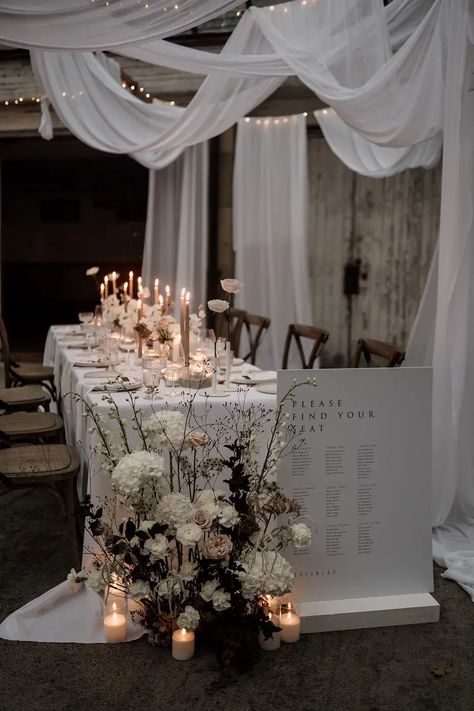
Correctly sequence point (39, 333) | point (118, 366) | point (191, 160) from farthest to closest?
point (39, 333) → point (191, 160) → point (118, 366)

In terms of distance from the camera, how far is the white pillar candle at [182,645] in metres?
2.46

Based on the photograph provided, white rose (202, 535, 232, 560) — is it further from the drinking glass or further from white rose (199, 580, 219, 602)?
the drinking glass

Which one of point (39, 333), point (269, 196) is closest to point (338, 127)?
point (269, 196)

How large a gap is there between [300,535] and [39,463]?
1.23 metres

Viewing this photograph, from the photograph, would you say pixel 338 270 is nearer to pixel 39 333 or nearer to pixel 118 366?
pixel 118 366

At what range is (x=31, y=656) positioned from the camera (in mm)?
2498

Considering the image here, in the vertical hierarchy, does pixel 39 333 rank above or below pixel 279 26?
below

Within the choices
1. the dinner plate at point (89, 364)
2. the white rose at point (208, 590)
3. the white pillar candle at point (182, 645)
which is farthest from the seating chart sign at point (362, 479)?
the dinner plate at point (89, 364)

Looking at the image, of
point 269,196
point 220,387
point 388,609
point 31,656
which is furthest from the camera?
point 269,196

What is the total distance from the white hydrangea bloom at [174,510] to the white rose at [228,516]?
11 cm

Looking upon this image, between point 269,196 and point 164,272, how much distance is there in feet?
4.82

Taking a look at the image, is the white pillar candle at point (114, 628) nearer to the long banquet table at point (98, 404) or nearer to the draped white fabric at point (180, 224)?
the long banquet table at point (98, 404)

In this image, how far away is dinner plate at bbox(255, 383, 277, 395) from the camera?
127 inches

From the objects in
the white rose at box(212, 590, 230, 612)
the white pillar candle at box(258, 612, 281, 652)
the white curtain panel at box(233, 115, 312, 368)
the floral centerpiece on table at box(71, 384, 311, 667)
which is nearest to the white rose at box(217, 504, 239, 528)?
the floral centerpiece on table at box(71, 384, 311, 667)
